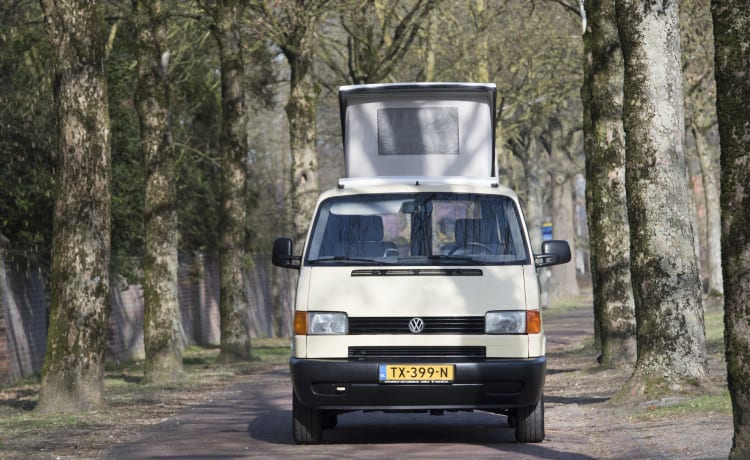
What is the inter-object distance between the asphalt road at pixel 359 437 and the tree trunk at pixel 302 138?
12.8m

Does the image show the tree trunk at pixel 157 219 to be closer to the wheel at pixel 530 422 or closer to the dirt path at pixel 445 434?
the dirt path at pixel 445 434

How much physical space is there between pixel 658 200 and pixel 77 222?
21.1ft

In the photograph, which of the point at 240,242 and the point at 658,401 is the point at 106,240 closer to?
the point at 658,401

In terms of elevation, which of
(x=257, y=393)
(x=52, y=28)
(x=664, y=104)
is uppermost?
(x=52, y=28)

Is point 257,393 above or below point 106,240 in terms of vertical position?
below

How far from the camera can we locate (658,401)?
13969 millimetres

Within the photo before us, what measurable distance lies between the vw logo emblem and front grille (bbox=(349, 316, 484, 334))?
2cm

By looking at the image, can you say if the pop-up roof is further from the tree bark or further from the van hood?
the tree bark

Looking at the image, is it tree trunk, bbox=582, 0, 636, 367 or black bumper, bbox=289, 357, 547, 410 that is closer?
black bumper, bbox=289, 357, 547, 410

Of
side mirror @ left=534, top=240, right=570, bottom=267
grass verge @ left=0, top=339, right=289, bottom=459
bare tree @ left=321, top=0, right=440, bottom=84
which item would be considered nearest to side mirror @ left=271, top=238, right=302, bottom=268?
side mirror @ left=534, top=240, right=570, bottom=267

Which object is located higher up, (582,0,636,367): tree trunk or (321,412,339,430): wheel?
(582,0,636,367): tree trunk

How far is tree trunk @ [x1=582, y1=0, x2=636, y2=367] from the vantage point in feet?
61.6

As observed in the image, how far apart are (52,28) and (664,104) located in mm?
6897

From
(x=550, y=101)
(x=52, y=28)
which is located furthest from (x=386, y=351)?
(x=550, y=101)
